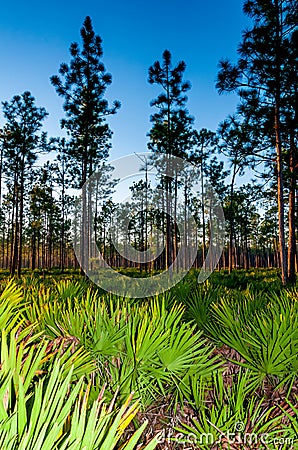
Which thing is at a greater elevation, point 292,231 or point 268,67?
point 268,67

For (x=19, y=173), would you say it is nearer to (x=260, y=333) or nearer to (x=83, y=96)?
(x=83, y=96)

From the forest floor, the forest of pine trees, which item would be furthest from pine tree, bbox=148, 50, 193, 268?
the forest floor

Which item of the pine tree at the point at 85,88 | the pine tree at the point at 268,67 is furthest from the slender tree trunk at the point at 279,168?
the pine tree at the point at 85,88

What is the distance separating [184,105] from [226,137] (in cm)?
917
